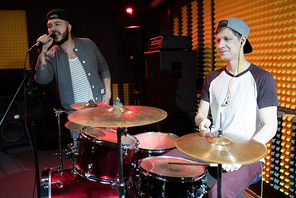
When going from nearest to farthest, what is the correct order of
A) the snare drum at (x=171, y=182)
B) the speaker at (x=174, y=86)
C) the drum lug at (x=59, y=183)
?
the snare drum at (x=171, y=182) → the drum lug at (x=59, y=183) → the speaker at (x=174, y=86)

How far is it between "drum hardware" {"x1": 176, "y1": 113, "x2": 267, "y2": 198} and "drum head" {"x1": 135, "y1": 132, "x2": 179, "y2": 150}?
1.05m

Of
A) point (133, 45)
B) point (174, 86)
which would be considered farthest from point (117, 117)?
point (133, 45)

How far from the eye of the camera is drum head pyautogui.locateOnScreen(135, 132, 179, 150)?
7.38ft

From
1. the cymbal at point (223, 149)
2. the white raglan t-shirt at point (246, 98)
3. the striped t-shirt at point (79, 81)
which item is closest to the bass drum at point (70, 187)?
the cymbal at point (223, 149)

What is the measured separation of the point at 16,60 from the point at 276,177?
4.61 metres

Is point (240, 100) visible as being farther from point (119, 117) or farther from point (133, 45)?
point (133, 45)

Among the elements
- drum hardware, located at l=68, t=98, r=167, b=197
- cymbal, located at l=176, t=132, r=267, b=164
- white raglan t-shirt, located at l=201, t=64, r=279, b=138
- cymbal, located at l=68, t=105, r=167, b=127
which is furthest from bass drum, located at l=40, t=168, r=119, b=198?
white raglan t-shirt, located at l=201, t=64, r=279, b=138

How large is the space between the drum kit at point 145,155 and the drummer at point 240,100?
21cm

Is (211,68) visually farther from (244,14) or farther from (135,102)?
(135,102)

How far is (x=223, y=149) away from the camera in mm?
1064

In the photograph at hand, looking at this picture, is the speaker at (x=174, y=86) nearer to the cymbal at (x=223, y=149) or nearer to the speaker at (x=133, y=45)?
the speaker at (x=133, y=45)

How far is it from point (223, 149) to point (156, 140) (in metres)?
1.31

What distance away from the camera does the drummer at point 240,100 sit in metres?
1.49

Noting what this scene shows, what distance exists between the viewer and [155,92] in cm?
339
